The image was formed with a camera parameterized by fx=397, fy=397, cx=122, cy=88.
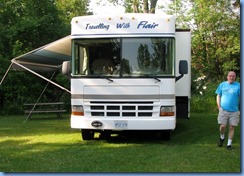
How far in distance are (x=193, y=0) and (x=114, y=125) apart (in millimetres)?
21732

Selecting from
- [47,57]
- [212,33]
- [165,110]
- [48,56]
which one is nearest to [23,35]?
[47,57]

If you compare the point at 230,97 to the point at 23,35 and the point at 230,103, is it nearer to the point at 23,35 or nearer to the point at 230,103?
the point at 230,103

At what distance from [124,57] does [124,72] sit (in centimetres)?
38

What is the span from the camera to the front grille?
365 inches

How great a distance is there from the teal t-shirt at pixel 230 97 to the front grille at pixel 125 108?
1.51m

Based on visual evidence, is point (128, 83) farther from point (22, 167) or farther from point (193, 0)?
point (193, 0)

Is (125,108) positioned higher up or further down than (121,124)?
higher up

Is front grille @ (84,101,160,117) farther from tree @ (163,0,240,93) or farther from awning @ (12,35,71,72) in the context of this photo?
tree @ (163,0,240,93)

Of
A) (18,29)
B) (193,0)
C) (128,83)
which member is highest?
(193,0)

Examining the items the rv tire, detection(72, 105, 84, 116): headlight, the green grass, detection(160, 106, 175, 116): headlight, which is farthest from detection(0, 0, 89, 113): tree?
detection(160, 106, 175, 116): headlight

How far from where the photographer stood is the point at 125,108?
9336 mm

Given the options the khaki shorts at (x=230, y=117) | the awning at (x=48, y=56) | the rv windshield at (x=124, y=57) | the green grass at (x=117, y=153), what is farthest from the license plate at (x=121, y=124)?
the awning at (x=48, y=56)

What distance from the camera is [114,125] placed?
932 cm

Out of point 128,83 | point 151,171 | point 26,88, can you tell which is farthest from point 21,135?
point 26,88
